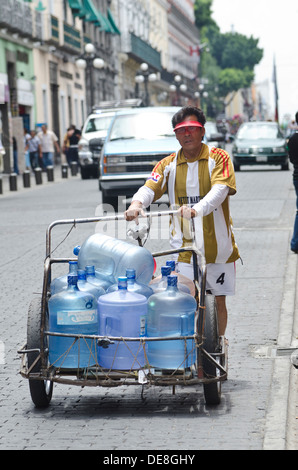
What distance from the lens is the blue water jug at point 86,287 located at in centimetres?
578

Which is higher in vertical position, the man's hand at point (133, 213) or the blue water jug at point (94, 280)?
the man's hand at point (133, 213)

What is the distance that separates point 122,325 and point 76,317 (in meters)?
0.26

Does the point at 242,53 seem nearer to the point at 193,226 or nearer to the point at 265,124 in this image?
the point at 265,124

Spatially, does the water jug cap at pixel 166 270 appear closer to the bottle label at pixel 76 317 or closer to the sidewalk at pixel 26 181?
the bottle label at pixel 76 317

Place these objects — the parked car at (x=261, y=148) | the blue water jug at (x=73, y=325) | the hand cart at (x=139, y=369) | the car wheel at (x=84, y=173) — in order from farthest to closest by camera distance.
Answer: the car wheel at (x=84, y=173)
the parked car at (x=261, y=148)
the blue water jug at (x=73, y=325)
the hand cart at (x=139, y=369)

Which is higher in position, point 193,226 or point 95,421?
point 193,226

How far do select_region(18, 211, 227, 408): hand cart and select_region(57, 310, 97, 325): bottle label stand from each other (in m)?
0.09

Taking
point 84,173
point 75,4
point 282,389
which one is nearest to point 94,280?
point 282,389

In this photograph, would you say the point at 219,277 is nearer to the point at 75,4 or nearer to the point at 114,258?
the point at 114,258

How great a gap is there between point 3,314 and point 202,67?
369 feet

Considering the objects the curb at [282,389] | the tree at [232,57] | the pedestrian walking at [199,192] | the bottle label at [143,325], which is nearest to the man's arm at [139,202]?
the pedestrian walking at [199,192]

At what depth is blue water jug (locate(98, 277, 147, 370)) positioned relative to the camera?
5562mm
